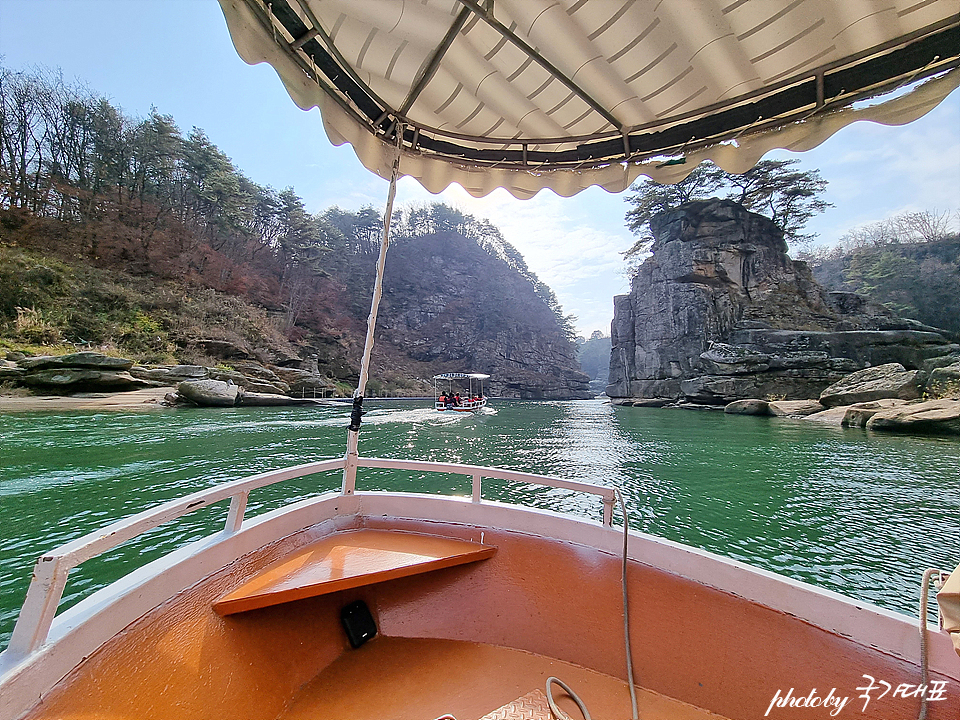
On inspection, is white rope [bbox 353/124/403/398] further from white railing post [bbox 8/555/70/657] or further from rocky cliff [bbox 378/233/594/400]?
rocky cliff [bbox 378/233/594/400]

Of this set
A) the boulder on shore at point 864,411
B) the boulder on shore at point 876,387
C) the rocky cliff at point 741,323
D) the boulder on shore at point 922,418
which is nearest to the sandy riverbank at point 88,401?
the boulder on shore at point 922,418

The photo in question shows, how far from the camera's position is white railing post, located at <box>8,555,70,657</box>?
708mm

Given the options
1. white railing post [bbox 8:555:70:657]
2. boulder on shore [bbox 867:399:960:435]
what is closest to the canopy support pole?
white railing post [bbox 8:555:70:657]

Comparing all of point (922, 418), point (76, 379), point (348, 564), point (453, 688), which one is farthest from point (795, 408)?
point (76, 379)

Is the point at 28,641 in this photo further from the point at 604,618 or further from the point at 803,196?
the point at 803,196

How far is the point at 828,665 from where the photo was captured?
1026mm

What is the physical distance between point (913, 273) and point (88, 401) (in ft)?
143

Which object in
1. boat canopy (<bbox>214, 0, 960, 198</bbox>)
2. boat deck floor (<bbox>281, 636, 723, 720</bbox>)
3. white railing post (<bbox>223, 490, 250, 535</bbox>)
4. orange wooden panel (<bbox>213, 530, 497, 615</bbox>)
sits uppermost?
boat canopy (<bbox>214, 0, 960, 198</bbox>)

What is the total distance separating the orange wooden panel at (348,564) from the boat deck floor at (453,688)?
247 mm

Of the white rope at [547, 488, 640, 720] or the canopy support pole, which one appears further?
the canopy support pole

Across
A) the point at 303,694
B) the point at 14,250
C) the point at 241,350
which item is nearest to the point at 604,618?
the point at 303,694

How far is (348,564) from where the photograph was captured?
4.69 ft

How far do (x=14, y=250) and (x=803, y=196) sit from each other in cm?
4186

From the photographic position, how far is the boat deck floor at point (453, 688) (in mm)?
1091
